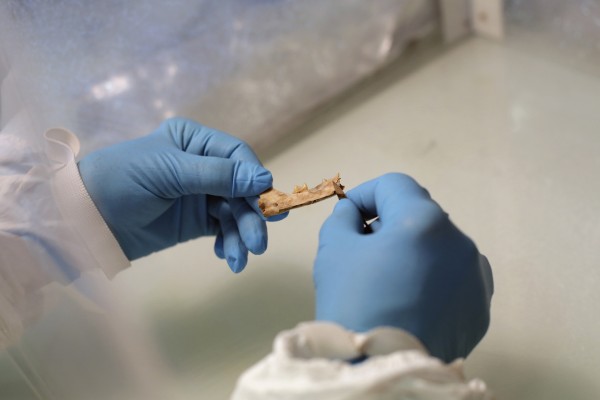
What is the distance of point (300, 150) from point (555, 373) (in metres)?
0.60

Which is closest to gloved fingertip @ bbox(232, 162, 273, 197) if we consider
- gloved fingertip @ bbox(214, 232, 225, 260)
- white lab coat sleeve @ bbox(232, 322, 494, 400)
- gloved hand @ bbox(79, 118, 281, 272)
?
gloved hand @ bbox(79, 118, 281, 272)

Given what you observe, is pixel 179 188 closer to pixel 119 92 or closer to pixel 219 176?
pixel 219 176

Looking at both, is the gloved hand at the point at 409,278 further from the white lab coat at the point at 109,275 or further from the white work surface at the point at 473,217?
the white work surface at the point at 473,217

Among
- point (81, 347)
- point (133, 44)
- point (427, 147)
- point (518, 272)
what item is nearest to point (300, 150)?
point (427, 147)

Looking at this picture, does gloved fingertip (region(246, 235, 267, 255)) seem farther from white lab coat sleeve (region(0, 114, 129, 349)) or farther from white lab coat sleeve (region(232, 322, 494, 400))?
white lab coat sleeve (region(232, 322, 494, 400))

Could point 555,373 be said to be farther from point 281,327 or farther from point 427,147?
point 427,147

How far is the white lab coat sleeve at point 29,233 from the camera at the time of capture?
742mm

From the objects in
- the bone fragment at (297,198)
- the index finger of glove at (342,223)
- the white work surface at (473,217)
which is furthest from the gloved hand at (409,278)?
the white work surface at (473,217)

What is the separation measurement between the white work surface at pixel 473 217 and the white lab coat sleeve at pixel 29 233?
14 cm

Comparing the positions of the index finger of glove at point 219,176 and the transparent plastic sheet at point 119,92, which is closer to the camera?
the transparent plastic sheet at point 119,92

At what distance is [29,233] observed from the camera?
75 cm

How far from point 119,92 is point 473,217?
62cm

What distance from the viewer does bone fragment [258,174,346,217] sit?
83 cm

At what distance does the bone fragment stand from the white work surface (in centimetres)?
20
